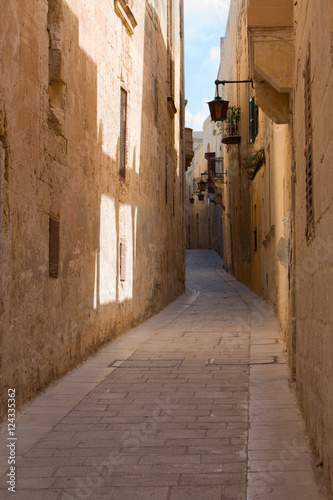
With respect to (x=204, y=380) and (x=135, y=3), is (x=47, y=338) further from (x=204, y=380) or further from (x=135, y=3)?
(x=135, y=3)

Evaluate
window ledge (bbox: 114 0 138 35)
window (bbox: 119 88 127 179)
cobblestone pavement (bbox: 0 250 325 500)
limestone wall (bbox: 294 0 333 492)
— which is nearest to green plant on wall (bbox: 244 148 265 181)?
window (bbox: 119 88 127 179)

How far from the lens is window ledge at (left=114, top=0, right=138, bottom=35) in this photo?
33.9 ft

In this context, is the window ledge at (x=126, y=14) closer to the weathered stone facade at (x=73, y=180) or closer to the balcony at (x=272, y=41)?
the weathered stone facade at (x=73, y=180)

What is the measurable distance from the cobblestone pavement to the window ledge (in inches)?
221

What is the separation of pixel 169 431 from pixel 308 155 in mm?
2514

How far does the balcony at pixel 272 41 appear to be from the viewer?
7.34m

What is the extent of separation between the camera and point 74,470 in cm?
419

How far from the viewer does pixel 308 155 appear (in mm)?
4945

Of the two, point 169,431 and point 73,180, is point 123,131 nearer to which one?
point 73,180

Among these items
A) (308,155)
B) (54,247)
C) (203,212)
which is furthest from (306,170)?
(203,212)

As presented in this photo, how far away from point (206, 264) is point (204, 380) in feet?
106

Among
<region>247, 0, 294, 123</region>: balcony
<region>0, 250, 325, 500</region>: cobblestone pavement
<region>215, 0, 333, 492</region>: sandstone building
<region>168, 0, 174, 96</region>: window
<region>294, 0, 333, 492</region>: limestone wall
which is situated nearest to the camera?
<region>294, 0, 333, 492</region>: limestone wall

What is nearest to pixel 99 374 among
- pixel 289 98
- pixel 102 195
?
pixel 102 195

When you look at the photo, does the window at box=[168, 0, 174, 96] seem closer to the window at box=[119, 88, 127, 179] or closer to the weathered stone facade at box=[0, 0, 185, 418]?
the weathered stone facade at box=[0, 0, 185, 418]
